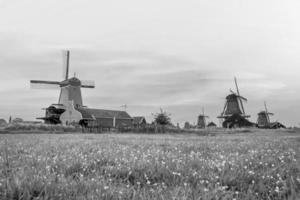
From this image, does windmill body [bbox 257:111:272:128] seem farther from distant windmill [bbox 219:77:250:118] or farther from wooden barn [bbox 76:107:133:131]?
wooden barn [bbox 76:107:133:131]

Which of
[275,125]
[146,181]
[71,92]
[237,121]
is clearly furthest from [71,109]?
[146,181]

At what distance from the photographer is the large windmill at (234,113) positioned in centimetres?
7931

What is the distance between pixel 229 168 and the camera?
555 centimetres

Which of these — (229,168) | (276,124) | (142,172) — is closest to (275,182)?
(229,168)

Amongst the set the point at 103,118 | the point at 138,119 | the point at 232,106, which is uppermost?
the point at 232,106

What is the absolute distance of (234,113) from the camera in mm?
80688

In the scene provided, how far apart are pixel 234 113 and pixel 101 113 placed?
3540cm

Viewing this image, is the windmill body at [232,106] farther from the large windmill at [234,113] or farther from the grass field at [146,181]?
the grass field at [146,181]

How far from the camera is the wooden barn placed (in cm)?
7288

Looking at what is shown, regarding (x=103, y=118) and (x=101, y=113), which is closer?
(x=103, y=118)

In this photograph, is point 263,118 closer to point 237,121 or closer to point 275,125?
point 275,125

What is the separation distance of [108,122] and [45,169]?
73940mm

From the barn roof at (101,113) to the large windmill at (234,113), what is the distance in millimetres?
27198

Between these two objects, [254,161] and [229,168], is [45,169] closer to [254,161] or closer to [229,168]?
[229,168]
